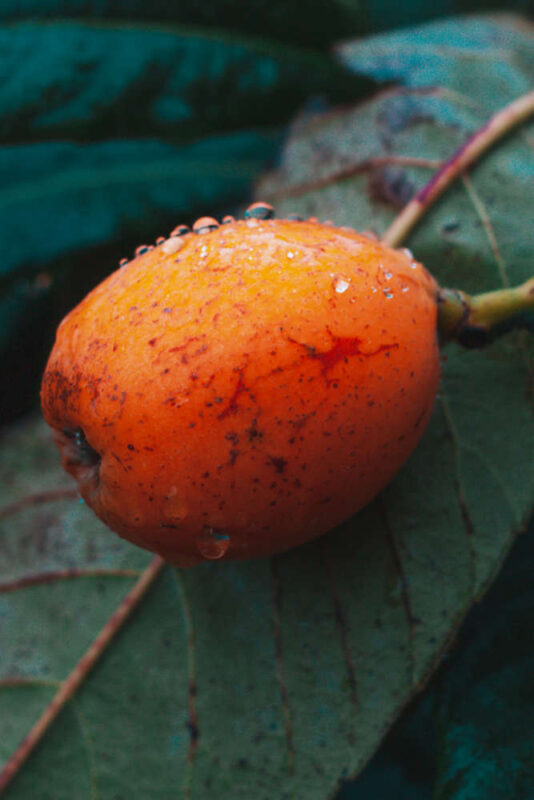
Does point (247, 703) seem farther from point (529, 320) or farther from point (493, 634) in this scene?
point (529, 320)

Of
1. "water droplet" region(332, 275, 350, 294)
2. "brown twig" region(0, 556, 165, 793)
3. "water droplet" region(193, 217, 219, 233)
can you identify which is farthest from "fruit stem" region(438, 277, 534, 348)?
"brown twig" region(0, 556, 165, 793)

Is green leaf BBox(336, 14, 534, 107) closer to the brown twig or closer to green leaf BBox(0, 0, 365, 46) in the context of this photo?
green leaf BBox(0, 0, 365, 46)

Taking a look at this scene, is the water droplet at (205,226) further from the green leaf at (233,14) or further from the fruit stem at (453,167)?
the green leaf at (233,14)

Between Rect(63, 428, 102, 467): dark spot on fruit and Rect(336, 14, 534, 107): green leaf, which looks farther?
Rect(336, 14, 534, 107): green leaf

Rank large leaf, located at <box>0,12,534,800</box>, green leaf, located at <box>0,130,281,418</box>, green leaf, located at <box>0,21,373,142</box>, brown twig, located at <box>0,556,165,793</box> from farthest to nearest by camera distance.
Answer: green leaf, located at <box>0,130,281,418</box>
green leaf, located at <box>0,21,373,142</box>
brown twig, located at <box>0,556,165,793</box>
large leaf, located at <box>0,12,534,800</box>

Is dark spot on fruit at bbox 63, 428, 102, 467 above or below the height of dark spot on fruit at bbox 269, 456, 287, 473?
below

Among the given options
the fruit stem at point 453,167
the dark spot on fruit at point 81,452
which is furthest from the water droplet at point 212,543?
the fruit stem at point 453,167
